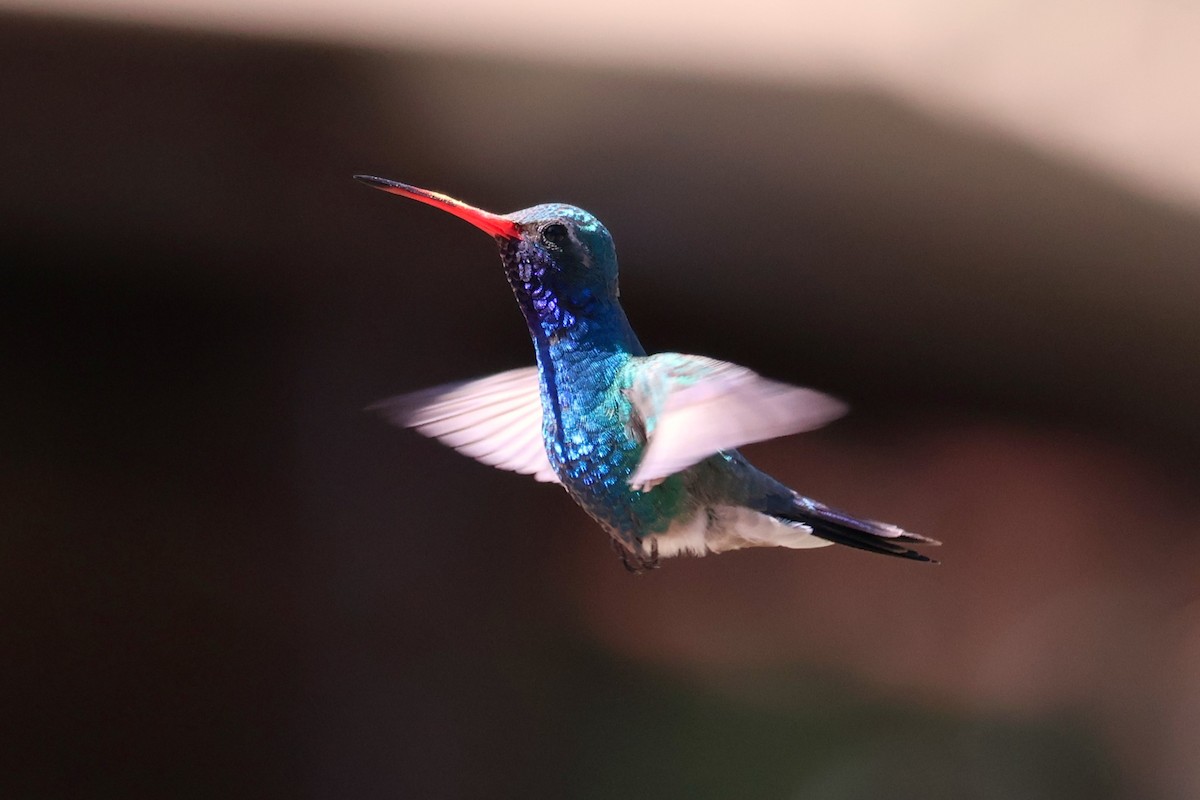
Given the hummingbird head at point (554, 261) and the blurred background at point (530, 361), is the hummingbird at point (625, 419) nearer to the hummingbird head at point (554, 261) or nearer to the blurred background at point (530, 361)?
the hummingbird head at point (554, 261)

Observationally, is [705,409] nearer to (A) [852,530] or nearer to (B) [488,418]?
(A) [852,530]

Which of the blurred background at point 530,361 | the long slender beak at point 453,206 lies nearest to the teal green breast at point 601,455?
the long slender beak at point 453,206

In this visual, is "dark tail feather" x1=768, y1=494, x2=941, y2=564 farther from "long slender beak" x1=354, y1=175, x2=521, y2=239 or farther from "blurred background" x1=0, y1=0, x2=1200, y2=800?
"blurred background" x1=0, y1=0, x2=1200, y2=800

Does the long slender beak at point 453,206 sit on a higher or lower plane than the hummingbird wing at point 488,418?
higher

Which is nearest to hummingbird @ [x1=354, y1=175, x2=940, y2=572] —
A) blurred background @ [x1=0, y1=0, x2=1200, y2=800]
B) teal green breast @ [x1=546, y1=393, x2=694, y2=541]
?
teal green breast @ [x1=546, y1=393, x2=694, y2=541]

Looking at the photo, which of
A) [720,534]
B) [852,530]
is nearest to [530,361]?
[720,534]

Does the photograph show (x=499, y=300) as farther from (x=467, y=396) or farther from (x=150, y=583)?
(x=467, y=396)

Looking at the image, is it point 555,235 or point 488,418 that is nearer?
point 555,235
